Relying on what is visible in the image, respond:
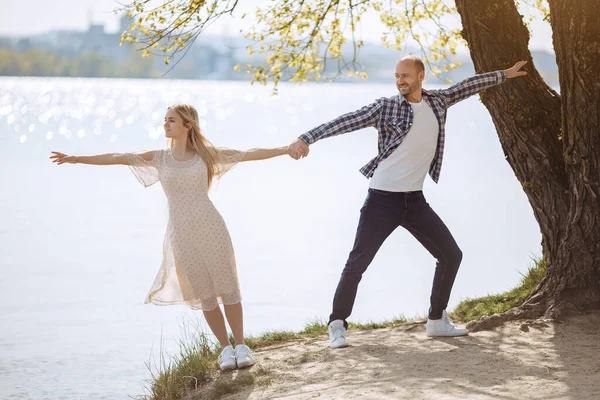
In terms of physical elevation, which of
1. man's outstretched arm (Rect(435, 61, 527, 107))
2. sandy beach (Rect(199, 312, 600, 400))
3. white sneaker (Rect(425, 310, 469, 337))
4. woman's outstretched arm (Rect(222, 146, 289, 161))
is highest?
man's outstretched arm (Rect(435, 61, 527, 107))

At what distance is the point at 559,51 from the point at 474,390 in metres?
2.86

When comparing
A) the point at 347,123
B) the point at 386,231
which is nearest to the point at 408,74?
the point at 347,123

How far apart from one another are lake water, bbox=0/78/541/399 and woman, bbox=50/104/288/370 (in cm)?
285

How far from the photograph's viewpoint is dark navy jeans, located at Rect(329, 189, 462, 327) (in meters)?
6.74

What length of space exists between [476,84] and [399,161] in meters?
0.96

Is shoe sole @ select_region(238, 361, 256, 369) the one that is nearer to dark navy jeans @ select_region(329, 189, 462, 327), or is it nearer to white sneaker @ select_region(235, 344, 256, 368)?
white sneaker @ select_region(235, 344, 256, 368)

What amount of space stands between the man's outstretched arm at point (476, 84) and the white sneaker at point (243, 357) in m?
2.30

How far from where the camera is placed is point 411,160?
22.1 ft

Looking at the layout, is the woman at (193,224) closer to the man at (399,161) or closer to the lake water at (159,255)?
the man at (399,161)

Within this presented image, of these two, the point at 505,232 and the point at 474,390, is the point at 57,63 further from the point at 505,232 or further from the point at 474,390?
the point at 474,390

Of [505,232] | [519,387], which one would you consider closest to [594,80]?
[519,387]

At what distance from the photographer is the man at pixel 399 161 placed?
671 centimetres

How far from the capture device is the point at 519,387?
5.87m

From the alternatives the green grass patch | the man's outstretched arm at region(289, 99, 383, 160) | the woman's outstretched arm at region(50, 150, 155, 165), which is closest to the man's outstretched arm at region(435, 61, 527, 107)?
the man's outstretched arm at region(289, 99, 383, 160)
